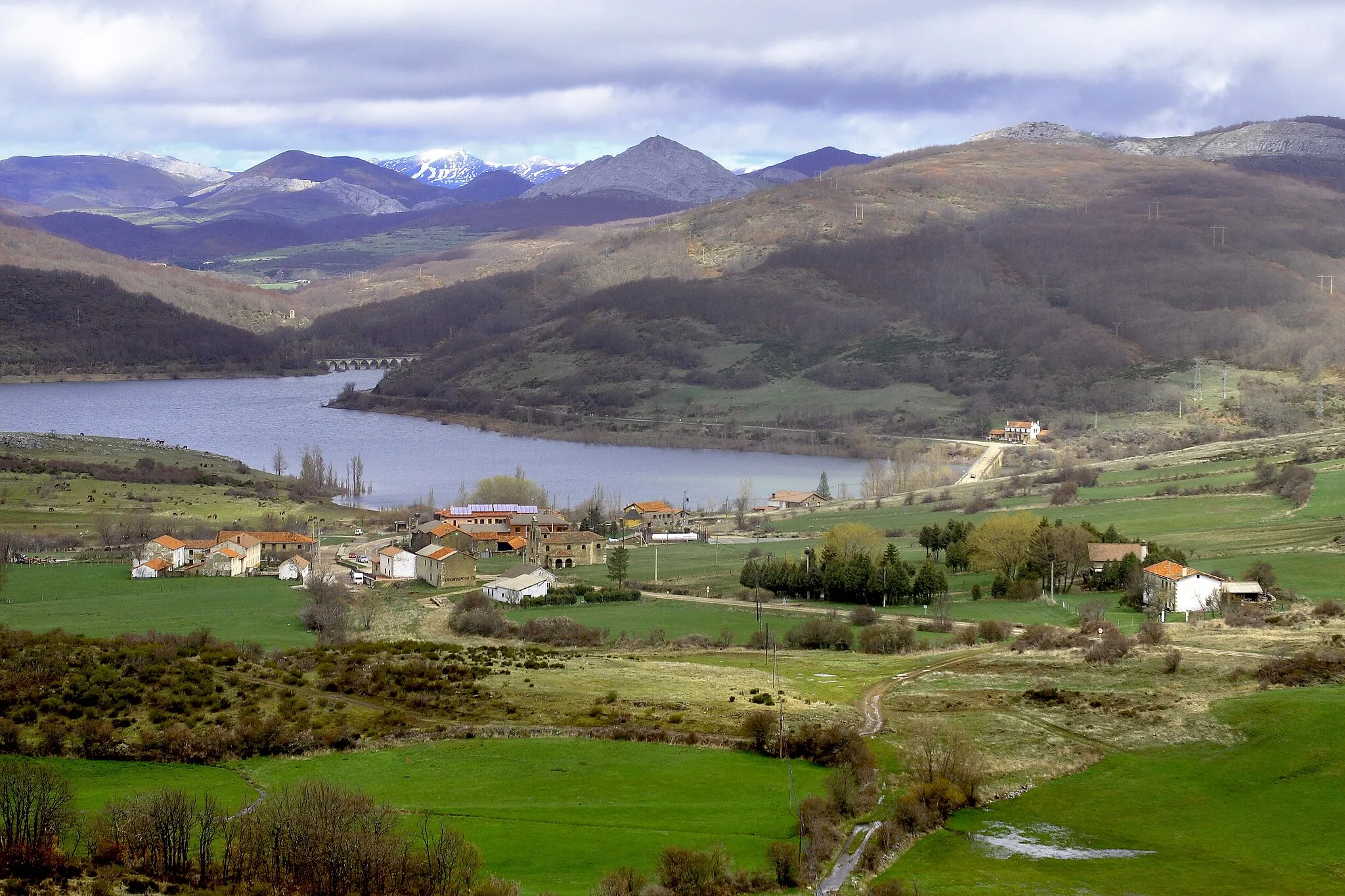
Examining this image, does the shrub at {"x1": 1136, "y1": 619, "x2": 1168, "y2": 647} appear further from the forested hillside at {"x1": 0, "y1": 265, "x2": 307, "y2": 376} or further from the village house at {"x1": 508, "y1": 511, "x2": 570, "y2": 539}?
the forested hillside at {"x1": 0, "y1": 265, "x2": 307, "y2": 376}

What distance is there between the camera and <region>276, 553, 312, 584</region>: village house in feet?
155

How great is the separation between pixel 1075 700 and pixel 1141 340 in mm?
112021

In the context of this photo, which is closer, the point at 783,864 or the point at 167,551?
the point at 783,864

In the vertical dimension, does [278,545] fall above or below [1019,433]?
below

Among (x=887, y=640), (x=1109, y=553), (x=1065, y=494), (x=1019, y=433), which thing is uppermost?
(x=1019, y=433)

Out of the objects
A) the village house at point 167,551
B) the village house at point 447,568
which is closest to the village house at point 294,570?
the village house at point 167,551

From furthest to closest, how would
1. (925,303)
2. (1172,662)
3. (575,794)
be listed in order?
(925,303) → (1172,662) → (575,794)

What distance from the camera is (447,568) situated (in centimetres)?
4753

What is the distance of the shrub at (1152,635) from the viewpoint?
30922mm

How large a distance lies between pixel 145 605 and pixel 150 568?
24.6 feet

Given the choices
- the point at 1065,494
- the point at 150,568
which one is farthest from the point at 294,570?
the point at 1065,494

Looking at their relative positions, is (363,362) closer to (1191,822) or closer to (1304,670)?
(1304,670)

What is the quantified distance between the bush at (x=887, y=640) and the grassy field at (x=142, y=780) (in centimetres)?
1695

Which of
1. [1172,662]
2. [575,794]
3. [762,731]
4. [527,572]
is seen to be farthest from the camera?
[527,572]
